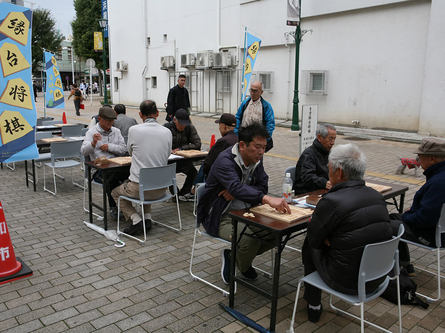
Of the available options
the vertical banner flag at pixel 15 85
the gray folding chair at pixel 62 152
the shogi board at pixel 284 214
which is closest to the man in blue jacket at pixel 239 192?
the shogi board at pixel 284 214

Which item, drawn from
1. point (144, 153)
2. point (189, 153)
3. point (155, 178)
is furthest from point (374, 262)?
point (189, 153)

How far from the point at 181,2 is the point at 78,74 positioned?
55.3 m

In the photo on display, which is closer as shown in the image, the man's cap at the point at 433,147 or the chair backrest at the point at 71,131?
the man's cap at the point at 433,147

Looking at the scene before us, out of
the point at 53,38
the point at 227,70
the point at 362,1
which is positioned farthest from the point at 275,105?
the point at 53,38

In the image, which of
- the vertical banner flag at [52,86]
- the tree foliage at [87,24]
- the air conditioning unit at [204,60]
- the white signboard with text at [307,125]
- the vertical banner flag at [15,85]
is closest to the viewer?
the vertical banner flag at [15,85]

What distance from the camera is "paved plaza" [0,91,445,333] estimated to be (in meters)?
3.35

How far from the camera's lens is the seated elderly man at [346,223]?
2.75 meters

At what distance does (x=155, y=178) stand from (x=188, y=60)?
Result: 17516 millimetres

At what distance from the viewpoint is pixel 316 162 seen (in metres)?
4.57

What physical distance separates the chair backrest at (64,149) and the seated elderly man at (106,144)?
1.43 meters

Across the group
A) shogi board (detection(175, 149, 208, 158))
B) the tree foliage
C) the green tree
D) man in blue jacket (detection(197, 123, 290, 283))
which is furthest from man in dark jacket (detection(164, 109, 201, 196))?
the green tree

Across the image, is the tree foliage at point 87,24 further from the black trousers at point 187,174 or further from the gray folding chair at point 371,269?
the gray folding chair at point 371,269

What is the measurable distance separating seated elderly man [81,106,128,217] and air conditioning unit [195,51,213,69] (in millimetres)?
14756

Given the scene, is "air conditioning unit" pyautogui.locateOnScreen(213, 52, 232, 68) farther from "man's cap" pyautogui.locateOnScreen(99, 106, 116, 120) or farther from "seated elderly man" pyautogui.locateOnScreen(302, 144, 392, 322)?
"seated elderly man" pyautogui.locateOnScreen(302, 144, 392, 322)
